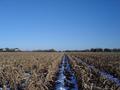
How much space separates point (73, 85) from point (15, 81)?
10.3 ft

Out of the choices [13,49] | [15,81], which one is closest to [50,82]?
[15,81]

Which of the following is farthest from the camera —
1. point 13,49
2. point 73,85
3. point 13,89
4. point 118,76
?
point 13,49

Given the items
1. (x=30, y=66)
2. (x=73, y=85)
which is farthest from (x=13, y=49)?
(x=73, y=85)

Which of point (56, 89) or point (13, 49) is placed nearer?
point (56, 89)

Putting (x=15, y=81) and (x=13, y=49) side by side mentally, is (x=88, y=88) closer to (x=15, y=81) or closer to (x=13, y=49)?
(x=15, y=81)

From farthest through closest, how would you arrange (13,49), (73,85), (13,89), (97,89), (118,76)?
(13,49), (118,76), (73,85), (13,89), (97,89)

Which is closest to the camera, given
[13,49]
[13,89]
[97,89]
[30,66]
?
[97,89]

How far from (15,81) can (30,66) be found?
9.83 m

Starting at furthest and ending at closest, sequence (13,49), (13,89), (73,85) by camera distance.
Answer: (13,49), (73,85), (13,89)

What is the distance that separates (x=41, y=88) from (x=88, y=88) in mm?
2017

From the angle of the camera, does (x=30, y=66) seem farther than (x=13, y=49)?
No

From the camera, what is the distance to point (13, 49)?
154625mm

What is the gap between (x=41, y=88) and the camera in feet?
34.3

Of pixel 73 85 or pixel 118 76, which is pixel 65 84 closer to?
pixel 73 85
